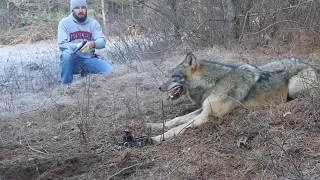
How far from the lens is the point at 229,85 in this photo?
564cm

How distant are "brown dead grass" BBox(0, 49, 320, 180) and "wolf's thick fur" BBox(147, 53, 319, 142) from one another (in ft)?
0.56

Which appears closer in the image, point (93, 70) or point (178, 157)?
point (178, 157)

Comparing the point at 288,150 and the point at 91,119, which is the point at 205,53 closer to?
the point at 91,119

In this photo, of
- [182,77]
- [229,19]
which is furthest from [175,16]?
[182,77]

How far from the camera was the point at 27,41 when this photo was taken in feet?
63.5

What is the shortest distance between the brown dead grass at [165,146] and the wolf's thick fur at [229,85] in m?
0.17

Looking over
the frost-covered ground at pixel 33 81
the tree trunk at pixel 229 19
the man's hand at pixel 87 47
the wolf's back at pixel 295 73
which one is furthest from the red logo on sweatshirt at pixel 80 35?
the wolf's back at pixel 295 73

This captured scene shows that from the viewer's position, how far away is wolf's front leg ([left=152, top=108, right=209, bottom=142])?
16.8 feet

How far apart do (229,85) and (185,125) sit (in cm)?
74

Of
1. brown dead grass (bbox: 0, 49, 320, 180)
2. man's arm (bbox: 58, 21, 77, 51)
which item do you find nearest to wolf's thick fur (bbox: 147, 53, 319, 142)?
brown dead grass (bbox: 0, 49, 320, 180)

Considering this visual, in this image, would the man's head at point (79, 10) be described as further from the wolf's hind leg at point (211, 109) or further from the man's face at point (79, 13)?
the wolf's hind leg at point (211, 109)

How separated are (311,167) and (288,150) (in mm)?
355

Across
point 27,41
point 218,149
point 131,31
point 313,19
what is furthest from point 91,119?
point 27,41

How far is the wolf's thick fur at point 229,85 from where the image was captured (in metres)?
5.47
